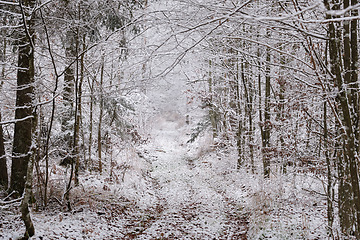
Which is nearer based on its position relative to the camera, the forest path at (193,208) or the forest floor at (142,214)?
the forest floor at (142,214)

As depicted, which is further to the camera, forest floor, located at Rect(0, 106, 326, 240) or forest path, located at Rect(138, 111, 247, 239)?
forest path, located at Rect(138, 111, 247, 239)

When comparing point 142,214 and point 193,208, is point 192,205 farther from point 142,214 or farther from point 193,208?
point 142,214

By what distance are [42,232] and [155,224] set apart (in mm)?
2403

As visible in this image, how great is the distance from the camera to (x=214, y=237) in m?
5.11

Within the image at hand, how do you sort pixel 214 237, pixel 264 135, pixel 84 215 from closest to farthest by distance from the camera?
pixel 214 237, pixel 84 215, pixel 264 135

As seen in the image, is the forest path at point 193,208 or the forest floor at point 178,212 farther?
the forest path at point 193,208

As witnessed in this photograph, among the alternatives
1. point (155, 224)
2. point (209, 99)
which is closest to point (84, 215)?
point (155, 224)

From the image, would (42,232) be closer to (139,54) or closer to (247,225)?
(139,54)

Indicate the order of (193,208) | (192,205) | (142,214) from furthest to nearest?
(192,205) → (193,208) → (142,214)

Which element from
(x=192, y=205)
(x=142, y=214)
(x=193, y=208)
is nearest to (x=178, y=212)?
(x=193, y=208)

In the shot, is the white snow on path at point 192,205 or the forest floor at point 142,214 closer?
the forest floor at point 142,214

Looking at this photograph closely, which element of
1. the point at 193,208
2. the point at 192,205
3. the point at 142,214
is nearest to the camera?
the point at 142,214

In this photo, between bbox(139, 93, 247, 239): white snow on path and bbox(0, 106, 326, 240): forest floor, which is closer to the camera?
bbox(0, 106, 326, 240): forest floor

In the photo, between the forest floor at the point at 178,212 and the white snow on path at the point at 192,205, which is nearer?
the forest floor at the point at 178,212
